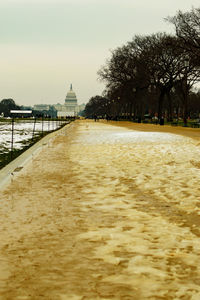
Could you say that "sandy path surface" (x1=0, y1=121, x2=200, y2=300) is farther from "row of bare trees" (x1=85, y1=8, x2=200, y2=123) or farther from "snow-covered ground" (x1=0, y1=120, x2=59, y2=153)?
"row of bare trees" (x1=85, y1=8, x2=200, y2=123)

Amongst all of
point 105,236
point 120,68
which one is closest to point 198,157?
point 105,236

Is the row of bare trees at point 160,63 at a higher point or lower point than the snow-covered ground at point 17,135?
higher

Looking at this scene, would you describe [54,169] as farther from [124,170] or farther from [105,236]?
[105,236]

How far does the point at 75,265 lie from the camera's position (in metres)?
5.06

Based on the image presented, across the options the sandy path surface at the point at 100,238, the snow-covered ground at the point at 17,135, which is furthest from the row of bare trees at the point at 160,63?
the sandy path surface at the point at 100,238

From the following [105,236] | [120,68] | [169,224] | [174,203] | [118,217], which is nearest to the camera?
[105,236]

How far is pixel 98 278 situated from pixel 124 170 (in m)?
9.43

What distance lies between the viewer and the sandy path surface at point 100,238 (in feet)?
14.6

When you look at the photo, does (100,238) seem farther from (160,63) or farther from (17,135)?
(160,63)

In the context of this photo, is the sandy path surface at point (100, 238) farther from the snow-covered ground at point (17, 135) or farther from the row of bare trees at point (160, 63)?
the row of bare trees at point (160, 63)

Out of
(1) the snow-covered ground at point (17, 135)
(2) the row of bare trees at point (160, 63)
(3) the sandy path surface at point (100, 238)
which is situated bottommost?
(1) the snow-covered ground at point (17, 135)

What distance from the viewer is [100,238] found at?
20.3ft

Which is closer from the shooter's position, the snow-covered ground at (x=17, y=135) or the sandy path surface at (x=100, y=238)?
Answer: the sandy path surface at (x=100, y=238)

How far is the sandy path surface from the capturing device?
4.45 meters
